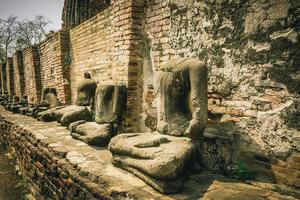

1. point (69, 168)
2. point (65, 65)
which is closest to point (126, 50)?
point (69, 168)

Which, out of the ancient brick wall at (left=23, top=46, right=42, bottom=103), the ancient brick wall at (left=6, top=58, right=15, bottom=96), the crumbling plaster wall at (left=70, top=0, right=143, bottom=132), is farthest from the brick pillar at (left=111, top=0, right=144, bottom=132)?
the ancient brick wall at (left=6, top=58, right=15, bottom=96)

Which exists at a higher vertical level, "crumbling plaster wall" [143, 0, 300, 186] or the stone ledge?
"crumbling plaster wall" [143, 0, 300, 186]

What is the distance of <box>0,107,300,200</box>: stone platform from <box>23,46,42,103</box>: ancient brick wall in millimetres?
5566

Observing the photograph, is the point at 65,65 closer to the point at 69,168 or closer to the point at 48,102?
the point at 48,102

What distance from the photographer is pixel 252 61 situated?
8.91 ft

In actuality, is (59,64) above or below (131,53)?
above

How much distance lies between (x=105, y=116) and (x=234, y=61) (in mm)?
2210

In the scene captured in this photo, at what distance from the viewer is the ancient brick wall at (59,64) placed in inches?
291

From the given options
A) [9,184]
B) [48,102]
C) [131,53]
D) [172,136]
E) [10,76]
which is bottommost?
[9,184]

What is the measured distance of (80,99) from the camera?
5.08 m

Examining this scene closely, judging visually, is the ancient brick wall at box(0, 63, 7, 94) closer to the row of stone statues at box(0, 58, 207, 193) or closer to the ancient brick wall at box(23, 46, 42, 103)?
the ancient brick wall at box(23, 46, 42, 103)

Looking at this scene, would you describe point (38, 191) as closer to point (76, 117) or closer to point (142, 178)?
point (76, 117)

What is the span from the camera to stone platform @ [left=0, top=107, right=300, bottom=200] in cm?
228

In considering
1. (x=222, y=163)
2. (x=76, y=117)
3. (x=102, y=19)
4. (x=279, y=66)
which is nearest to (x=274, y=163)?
(x=222, y=163)
